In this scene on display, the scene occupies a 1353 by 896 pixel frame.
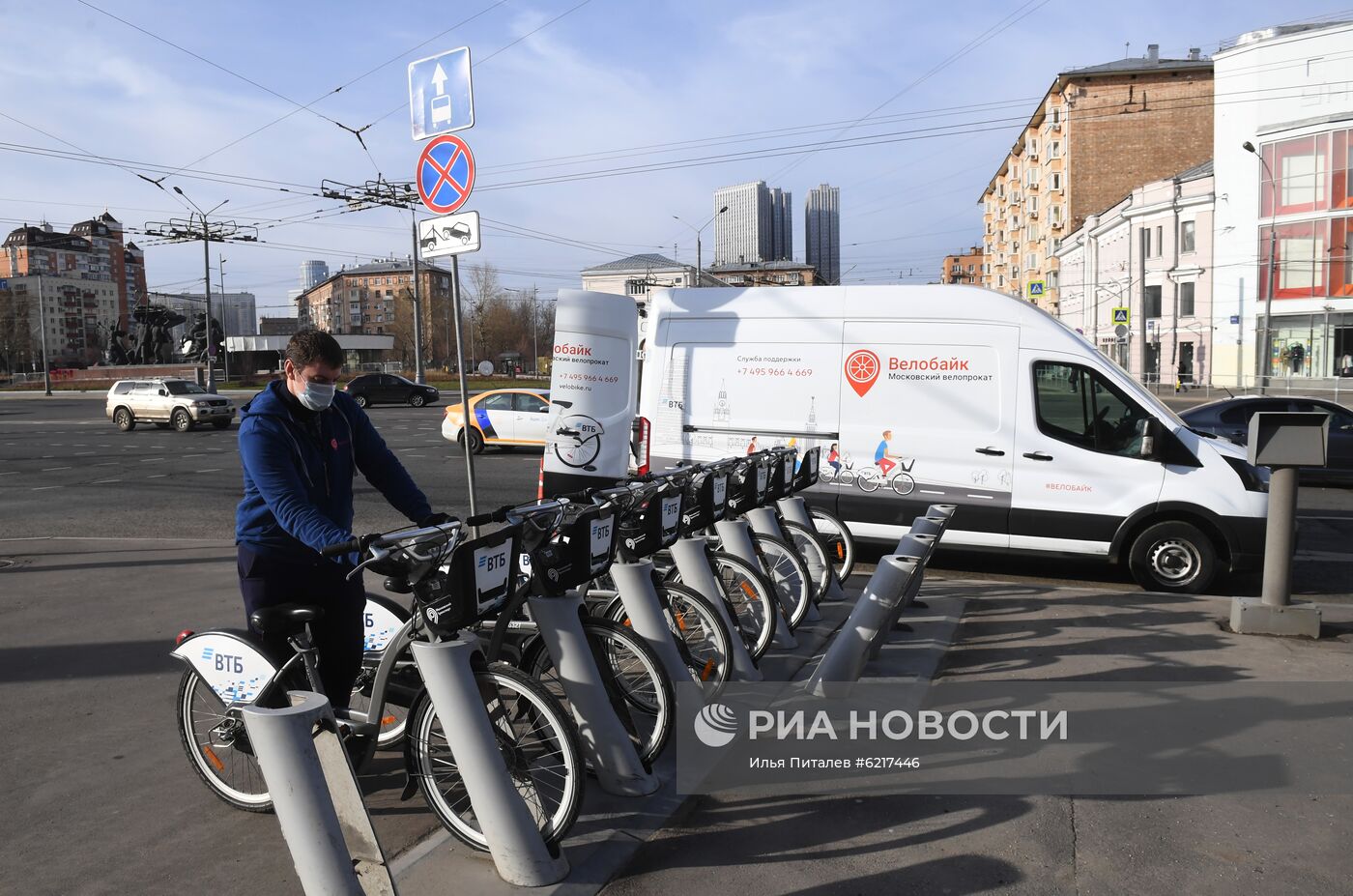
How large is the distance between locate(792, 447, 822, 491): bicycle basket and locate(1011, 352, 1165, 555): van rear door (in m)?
1.95

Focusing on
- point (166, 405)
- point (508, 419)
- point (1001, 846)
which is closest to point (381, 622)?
point (1001, 846)

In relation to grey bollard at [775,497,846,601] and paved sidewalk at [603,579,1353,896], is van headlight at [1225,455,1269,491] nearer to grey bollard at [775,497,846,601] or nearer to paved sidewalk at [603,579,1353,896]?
grey bollard at [775,497,846,601]

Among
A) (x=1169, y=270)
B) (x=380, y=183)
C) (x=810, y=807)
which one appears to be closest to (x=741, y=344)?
(x=810, y=807)

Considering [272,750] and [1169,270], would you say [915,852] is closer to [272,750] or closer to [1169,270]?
[272,750]

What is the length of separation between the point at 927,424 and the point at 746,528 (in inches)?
114

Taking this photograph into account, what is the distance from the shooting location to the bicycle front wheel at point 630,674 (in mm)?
4031

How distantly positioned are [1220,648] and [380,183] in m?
30.0

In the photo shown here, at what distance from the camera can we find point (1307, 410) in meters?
14.5

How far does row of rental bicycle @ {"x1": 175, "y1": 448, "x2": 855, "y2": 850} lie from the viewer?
3387 mm

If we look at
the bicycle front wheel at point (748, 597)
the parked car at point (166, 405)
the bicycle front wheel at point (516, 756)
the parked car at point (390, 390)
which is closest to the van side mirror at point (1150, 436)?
the bicycle front wheel at point (748, 597)

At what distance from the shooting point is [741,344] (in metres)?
8.95

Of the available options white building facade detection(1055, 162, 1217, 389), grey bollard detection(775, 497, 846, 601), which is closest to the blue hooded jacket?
grey bollard detection(775, 497, 846, 601)

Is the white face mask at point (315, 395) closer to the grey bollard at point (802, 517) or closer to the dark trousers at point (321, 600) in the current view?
the dark trousers at point (321, 600)

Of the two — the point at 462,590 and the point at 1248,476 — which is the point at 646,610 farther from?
the point at 1248,476
